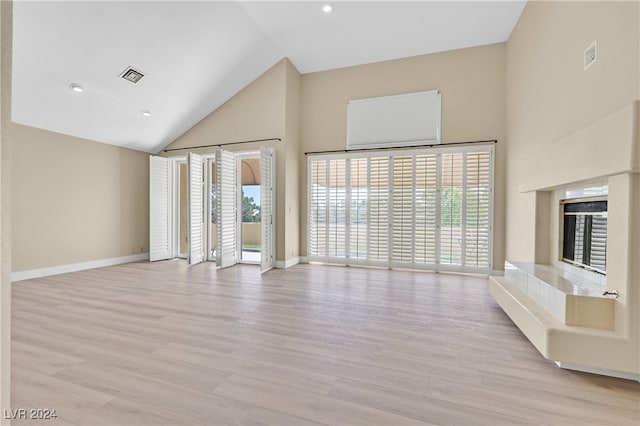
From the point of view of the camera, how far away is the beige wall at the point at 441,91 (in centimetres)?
471

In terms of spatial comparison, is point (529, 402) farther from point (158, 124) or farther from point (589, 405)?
point (158, 124)

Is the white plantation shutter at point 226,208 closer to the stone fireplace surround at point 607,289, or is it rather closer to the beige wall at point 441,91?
the beige wall at point 441,91

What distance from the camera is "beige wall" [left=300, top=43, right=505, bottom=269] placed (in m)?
4.71

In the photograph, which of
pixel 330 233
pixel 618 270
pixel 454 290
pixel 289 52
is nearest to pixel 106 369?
pixel 618 270

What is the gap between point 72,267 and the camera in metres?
4.90

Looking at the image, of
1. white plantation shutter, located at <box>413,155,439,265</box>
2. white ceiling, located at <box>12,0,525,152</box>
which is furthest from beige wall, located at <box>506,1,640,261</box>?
white plantation shutter, located at <box>413,155,439,265</box>

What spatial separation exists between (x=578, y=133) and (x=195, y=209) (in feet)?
18.8

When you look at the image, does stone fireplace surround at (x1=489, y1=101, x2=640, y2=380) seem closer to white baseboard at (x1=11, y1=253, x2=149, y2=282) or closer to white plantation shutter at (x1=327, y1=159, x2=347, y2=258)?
white plantation shutter at (x1=327, y1=159, x2=347, y2=258)

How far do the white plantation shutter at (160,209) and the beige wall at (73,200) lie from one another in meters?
0.43

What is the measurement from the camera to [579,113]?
2.57 meters

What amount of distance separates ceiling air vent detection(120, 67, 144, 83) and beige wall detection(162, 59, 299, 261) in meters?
1.58

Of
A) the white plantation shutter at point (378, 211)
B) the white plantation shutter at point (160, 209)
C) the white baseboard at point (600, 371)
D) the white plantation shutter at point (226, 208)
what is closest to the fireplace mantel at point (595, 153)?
the white baseboard at point (600, 371)

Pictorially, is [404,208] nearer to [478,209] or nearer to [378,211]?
[378,211]

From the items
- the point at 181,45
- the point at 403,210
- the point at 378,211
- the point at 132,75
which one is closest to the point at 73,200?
the point at 132,75
